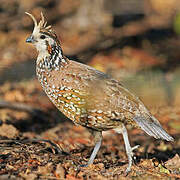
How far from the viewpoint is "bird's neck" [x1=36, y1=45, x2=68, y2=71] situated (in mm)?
5918

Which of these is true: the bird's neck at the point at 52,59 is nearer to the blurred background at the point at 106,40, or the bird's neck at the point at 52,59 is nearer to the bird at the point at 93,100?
the bird at the point at 93,100

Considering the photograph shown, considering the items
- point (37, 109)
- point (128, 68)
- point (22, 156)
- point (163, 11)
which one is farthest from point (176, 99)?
point (163, 11)

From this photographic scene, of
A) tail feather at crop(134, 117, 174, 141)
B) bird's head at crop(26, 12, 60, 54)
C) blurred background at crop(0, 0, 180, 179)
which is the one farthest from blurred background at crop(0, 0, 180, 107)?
tail feather at crop(134, 117, 174, 141)

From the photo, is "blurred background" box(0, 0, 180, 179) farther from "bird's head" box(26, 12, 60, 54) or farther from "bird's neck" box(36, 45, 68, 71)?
"bird's head" box(26, 12, 60, 54)

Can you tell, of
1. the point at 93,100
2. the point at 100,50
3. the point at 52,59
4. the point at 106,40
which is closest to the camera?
the point at 93,100

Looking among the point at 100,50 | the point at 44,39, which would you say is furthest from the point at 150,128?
the point at 100,50

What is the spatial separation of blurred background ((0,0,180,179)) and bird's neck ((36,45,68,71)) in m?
1.56

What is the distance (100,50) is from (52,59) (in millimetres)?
7138

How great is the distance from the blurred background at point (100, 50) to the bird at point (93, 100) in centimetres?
162

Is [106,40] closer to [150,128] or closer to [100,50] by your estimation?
[100,50]

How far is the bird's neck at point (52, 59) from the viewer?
5.92 m

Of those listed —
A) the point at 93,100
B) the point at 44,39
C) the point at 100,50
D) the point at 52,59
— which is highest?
the point at 44,39

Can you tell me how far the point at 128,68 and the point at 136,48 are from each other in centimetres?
192

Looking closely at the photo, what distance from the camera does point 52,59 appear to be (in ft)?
19.5
